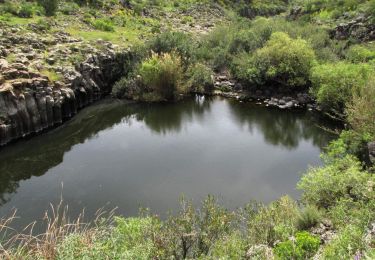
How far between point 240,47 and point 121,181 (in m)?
33.8

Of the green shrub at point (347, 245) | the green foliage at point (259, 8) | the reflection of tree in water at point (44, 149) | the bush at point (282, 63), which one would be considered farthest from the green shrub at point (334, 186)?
the green foliage at point (259, 8)

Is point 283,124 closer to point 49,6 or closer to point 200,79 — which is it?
point 200,79

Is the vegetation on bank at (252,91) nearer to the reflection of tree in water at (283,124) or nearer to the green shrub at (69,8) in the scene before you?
the green shrub at (69,8)

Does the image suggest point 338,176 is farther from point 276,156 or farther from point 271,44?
point 271,44

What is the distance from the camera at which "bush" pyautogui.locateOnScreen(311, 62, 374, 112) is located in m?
39.4

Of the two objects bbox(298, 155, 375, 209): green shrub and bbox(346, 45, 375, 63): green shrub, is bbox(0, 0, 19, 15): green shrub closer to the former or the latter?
bbox(346, 45, 375, 63): green shrub

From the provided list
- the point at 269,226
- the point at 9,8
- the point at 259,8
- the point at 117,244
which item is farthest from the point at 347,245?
the point at 259,8

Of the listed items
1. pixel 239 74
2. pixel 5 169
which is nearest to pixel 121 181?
pixel 5 169

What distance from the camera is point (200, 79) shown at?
5366cm

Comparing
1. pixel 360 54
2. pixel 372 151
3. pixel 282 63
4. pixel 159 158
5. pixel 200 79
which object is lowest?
pixel 159 158

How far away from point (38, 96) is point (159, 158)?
1390 cm

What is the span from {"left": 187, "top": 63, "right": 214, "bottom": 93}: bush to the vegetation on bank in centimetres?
13

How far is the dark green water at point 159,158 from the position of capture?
94.7ft

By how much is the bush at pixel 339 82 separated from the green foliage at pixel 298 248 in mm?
24943
